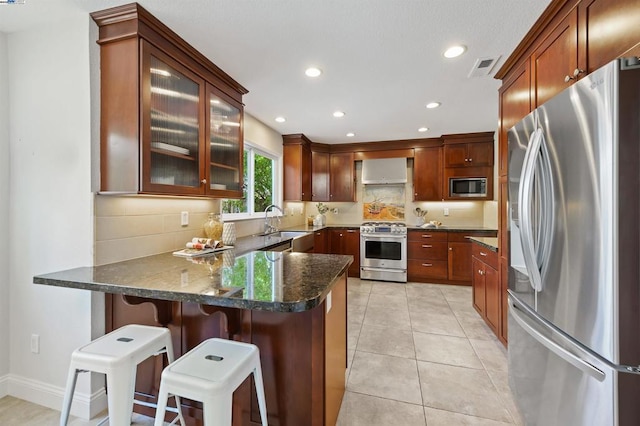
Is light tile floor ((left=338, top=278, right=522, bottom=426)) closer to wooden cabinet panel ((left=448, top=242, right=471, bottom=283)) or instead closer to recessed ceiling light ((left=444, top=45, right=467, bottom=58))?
wooden cabinet panel ((left=448, top=242, right=471, bottom=283))

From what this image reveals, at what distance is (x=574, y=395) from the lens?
1.06 m

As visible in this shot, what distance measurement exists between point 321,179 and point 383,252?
1.77 meters

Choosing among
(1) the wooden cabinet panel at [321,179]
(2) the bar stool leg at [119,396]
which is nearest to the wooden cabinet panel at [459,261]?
(1) the wooden cabinet panel at [321,179]

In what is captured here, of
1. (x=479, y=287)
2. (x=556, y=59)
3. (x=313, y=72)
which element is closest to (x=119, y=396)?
(x=313, y=72)

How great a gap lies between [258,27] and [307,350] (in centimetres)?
194

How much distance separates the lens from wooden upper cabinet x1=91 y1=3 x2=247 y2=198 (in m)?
1.64

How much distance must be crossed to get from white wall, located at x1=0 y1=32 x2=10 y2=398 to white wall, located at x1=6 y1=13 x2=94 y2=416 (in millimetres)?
28

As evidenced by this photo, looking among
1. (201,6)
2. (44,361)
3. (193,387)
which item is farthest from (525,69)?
(44,361)

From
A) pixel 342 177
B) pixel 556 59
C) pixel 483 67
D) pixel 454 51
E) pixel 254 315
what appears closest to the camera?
pixel 254 315

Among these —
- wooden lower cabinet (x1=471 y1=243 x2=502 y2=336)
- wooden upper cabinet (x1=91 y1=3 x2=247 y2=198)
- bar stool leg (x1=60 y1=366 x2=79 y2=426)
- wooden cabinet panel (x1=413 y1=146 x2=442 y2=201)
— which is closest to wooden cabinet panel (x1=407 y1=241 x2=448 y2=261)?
wooden cabinet panel (x1=413 y1=146 x2=442 y2=201)

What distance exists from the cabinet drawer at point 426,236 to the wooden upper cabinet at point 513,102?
2.18 meters

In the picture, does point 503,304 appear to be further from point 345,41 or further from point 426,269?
point 345,41

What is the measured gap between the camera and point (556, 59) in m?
1.64

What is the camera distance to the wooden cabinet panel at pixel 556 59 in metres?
1.49
